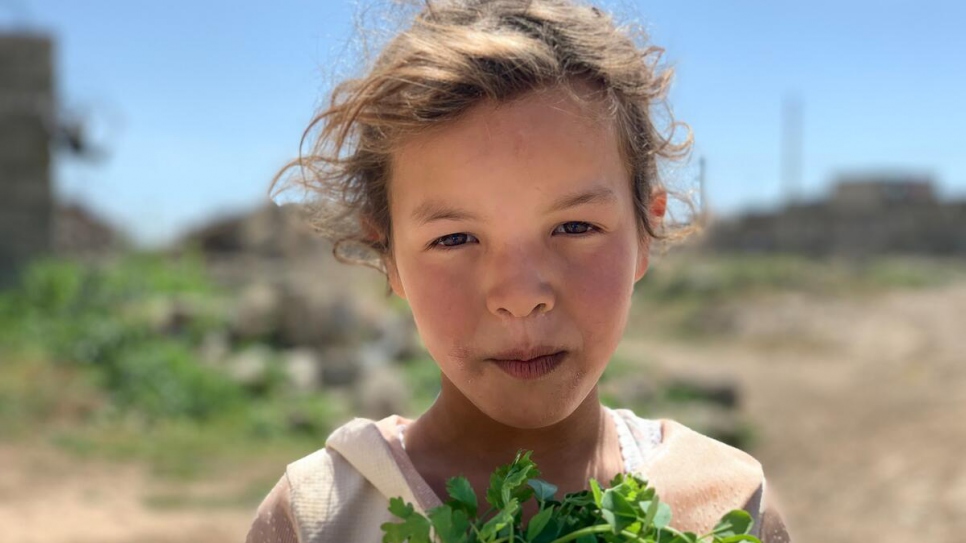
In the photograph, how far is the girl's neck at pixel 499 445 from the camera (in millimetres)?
1347

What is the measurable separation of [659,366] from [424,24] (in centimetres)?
963

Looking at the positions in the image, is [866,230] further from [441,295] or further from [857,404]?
[441,295]

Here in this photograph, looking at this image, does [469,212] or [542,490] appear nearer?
[542,490]

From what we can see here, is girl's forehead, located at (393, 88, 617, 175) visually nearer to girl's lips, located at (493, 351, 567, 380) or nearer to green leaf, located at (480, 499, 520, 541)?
girl's lips, located at (493, 351, 567, 380)

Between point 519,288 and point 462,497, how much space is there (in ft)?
0.86

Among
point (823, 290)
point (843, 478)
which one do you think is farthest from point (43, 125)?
point (823, 290)

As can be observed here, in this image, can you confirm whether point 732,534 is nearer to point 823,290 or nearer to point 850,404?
point 850,404

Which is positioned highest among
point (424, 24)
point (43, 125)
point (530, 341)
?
point (43, 125)

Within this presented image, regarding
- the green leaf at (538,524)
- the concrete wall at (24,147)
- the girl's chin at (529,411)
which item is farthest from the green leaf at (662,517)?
the concrete wall at (24,147)

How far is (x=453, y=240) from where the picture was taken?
1.24 m

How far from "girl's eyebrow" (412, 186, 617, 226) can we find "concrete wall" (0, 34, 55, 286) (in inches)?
429

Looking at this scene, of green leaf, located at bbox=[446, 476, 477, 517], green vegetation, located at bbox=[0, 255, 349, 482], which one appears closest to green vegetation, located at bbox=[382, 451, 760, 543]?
green leaf, located at bbox=[446, 476, 477, 517]

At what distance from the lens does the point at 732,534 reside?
1.02 metres

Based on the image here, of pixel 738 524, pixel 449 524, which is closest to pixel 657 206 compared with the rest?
pixel 738 524
